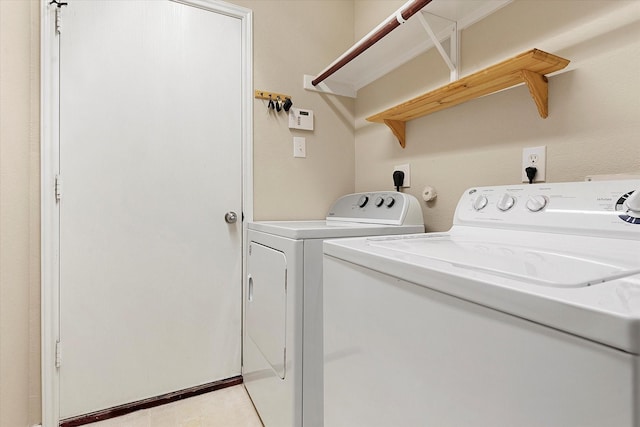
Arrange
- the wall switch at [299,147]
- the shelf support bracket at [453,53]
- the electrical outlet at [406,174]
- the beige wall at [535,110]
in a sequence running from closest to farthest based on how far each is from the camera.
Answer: the beige wall at [535,110] → the shelf support bracket at [453,53] → the electrical outlet at [406,174] → the wall switch at [299,147]

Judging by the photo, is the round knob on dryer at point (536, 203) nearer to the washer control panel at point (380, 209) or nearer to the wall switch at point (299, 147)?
the washer control panel at point (380, 209)

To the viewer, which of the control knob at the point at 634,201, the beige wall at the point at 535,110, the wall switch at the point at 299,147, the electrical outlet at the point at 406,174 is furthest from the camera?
the wall switch at the point at 299,147

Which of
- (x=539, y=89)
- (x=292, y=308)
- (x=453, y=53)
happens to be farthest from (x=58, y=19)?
(x=539, y=89)

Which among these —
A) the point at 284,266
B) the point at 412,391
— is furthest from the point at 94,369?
the point at 412,391

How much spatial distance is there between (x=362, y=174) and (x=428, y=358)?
1.65 m

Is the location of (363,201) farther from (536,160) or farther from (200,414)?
(200,414)

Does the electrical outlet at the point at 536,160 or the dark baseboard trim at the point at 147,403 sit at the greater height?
the electrical outlet at the point at 536,160

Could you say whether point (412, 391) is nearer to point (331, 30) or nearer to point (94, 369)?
point (94, 369)

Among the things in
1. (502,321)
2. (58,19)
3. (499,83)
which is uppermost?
(58,19)

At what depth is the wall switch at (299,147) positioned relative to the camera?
6.60 feet

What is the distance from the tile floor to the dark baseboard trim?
2 cm

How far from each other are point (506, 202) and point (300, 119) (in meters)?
1.33

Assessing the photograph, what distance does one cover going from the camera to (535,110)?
3.80ft

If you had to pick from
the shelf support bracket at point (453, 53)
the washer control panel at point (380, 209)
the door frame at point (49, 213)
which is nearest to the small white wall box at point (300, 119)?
the washer control panel at point (380, 209)
